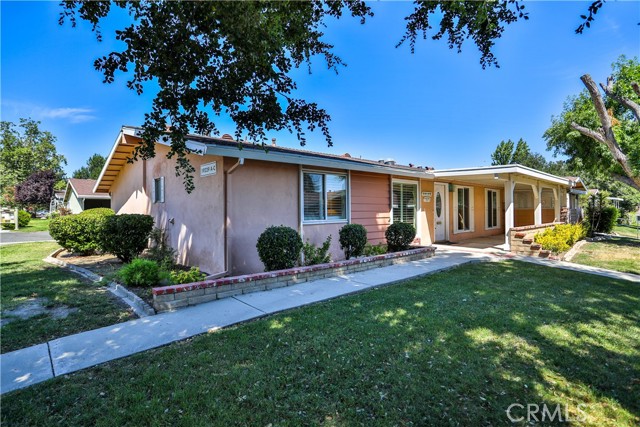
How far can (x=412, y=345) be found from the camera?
11.4ft

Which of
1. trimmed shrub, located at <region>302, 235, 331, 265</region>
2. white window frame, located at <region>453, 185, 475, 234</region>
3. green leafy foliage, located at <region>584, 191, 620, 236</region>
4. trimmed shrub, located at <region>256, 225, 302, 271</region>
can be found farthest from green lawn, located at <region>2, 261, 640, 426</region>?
green leafy foliage, located at <region>584, 191, 620, 236</region>

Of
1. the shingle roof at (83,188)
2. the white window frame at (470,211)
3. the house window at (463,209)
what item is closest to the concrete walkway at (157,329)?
the white window frame at (470,211)

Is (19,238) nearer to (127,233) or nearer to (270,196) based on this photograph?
(127,233)

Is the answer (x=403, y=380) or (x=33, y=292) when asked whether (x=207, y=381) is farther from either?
(x=33, y=292)

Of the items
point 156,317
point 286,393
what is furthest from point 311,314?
point 156,317

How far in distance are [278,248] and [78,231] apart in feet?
25.8

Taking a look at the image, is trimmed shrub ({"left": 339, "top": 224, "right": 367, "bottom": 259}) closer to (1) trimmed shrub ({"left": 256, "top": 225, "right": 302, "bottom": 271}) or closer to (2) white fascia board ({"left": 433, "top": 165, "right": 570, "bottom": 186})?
(1) trimmed shrub ({"left": 256, "top": 225, "right": 302, "bottom": 271})

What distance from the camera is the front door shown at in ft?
41.4

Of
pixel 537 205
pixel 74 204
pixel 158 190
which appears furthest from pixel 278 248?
pixel 74 204

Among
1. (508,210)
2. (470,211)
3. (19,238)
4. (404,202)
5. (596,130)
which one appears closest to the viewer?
(508,210)

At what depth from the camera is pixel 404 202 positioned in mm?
11156

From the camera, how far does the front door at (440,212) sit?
41.4 feet

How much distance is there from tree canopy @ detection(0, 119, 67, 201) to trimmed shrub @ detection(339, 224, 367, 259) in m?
45.4

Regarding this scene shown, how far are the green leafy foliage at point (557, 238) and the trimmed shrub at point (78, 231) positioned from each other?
46.7 ft
